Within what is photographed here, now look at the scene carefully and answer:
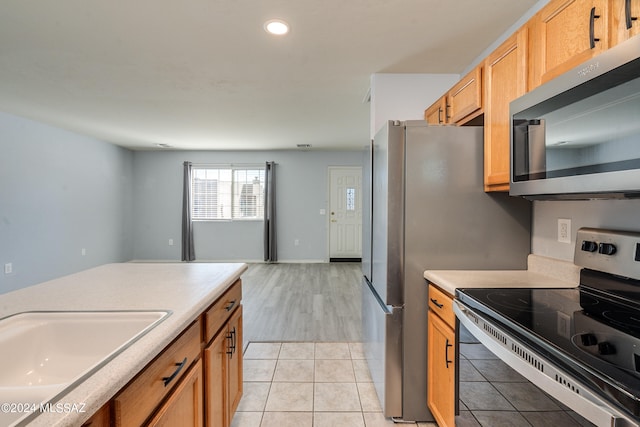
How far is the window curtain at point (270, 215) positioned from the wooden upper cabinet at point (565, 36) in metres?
5.40

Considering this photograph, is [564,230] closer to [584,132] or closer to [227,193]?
[584,132]

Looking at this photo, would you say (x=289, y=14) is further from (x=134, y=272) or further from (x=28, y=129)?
(x=28, y=129)

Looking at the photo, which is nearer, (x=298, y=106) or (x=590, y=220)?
(x=590, y=220)

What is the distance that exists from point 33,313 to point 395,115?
262 centimetres

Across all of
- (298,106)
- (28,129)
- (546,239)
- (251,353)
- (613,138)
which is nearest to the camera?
(613,138)

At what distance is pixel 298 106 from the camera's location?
3.59 m

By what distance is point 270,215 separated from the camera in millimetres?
6289

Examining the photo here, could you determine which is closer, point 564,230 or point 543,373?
point 543,373

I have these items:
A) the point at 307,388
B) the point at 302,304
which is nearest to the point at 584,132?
the point at 307,388

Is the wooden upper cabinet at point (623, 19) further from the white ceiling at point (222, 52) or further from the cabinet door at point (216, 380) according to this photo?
the cabinet door at point (216, 380)

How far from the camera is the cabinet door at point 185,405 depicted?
0.87 metres

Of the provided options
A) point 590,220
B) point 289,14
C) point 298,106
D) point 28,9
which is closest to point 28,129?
point 28,9

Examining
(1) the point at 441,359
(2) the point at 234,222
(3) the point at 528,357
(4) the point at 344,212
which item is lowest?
(1) the point at 441,359

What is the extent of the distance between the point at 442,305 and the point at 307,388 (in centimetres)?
115
